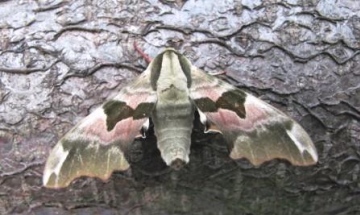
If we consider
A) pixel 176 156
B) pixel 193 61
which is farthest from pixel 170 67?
pixel 176 156

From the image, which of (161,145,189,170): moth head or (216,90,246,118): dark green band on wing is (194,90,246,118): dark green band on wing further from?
(161,145,189,170): moth head

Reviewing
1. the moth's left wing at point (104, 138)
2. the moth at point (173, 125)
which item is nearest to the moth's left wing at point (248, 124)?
the moth at point (173, 125)

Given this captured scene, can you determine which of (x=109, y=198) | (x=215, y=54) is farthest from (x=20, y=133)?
(x=215, y=54)

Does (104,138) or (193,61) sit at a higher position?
(193,61)

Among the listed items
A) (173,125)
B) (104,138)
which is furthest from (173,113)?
(104,138)

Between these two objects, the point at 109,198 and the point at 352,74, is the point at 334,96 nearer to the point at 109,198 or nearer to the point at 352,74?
the point at 352,74

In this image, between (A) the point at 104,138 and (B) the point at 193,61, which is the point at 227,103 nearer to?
(B) the point at 193,61

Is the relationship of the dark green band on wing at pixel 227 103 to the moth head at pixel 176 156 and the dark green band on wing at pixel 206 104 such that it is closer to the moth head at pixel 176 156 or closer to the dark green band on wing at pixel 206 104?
the dark green band on wing at pixel 206 104
